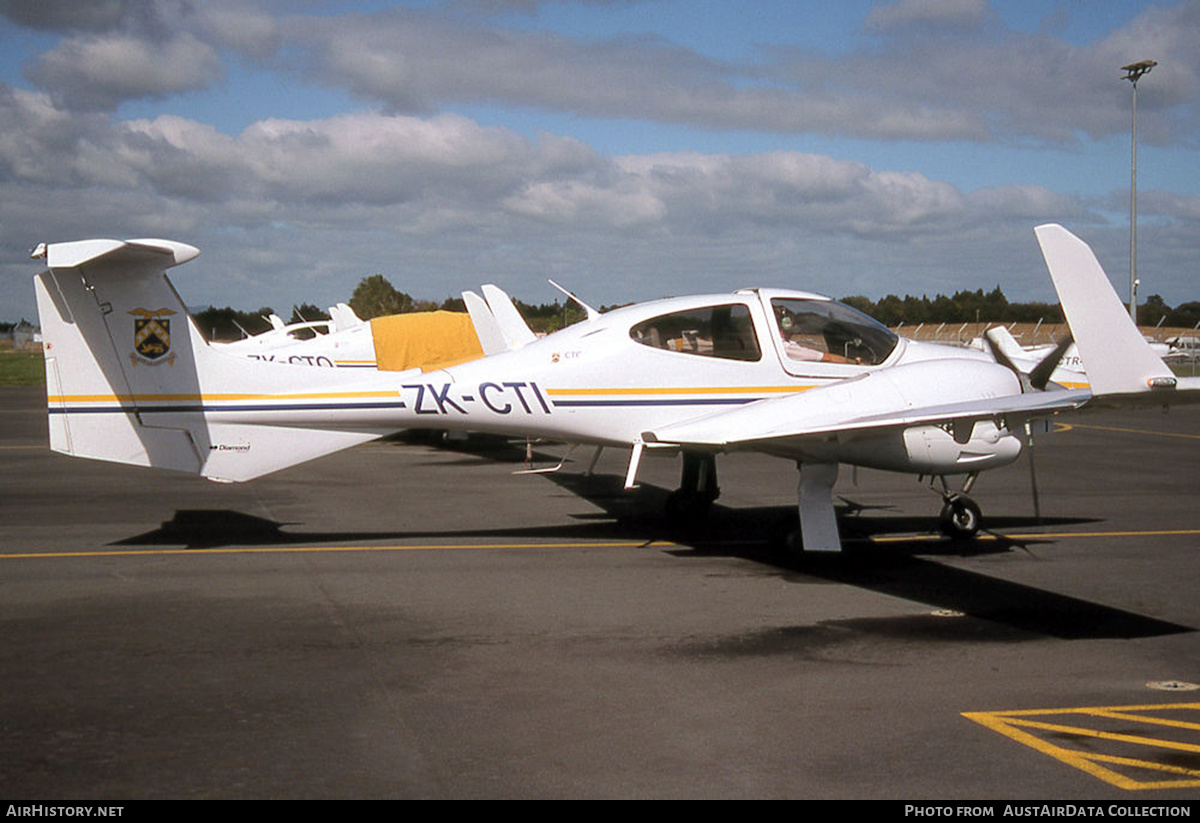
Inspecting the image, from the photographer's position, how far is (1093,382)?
7062 mm

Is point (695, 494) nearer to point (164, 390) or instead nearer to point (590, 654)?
point (590, 654)

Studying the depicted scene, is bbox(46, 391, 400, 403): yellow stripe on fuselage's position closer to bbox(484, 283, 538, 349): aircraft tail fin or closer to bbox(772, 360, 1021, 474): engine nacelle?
bbox(772, 360, 1021, 474): engine nacelle

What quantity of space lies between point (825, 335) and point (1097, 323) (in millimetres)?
4545

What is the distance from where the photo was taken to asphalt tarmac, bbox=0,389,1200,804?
5121 millimetres

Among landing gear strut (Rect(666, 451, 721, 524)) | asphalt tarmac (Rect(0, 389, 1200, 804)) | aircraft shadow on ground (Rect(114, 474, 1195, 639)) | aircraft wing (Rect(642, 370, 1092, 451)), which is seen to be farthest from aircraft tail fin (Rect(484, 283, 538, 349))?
aircraft wing (Rect(642, 370, 1092, 451))

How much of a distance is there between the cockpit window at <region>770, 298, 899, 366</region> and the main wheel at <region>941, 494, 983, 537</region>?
1.76 m

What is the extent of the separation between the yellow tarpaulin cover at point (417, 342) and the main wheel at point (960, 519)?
42.3ft

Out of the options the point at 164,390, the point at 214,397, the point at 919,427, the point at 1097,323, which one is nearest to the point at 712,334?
the point at 919,427

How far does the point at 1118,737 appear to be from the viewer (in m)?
5.55

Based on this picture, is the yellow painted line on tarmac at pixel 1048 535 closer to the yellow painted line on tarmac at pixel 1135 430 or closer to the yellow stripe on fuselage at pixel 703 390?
the yellow stripe on fuselage at pixel 703 390

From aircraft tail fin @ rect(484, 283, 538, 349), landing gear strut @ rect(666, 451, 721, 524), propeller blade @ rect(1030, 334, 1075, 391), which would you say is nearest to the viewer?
propeller blade @ rect(1030, 334, 1075, 391)

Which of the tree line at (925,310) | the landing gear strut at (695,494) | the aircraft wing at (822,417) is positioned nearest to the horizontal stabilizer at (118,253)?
the aircraft wing at (822,417)

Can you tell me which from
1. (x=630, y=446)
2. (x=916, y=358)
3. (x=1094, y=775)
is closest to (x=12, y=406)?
(x=630, y=446)

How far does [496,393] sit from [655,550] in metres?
2.35
